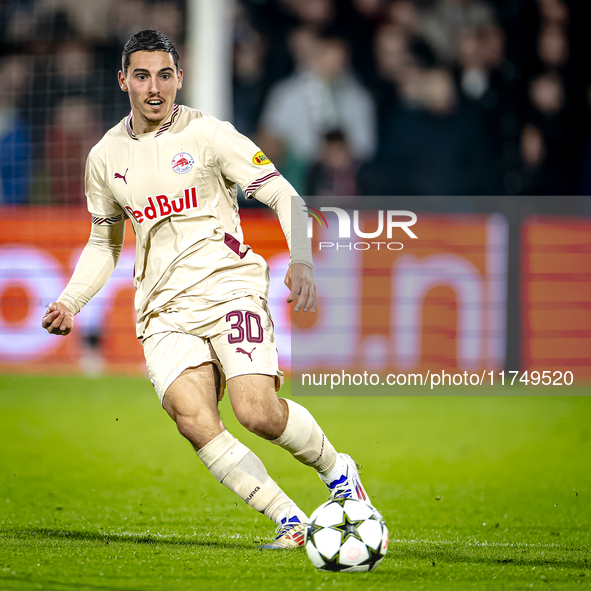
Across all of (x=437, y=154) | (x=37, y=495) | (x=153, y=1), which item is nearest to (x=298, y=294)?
(x=37, y=495)

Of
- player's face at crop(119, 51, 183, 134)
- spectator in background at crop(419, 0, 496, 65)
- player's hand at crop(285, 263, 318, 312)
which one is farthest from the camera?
spectator in background at crop(419, 0, 496, 65)

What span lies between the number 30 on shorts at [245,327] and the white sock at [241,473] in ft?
1.16

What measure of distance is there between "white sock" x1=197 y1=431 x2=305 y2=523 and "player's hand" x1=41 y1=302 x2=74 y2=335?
0.72m

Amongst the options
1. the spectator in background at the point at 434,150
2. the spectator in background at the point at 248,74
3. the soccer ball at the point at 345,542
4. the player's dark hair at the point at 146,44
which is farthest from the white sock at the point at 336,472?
the spectator in background at the point at 248,74

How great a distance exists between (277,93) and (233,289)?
20.0 ft

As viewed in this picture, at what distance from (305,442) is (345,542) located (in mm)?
539

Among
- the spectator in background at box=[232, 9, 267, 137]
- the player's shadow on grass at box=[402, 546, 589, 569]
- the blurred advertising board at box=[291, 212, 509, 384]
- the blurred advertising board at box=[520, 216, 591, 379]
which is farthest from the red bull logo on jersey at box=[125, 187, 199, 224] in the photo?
the spectator in background at box=[232, 9, 267, 137]

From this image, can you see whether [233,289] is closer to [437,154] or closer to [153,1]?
[437,154]

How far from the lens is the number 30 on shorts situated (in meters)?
3.53

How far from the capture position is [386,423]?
688 centimetres

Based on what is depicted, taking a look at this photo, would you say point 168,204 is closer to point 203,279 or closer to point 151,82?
point 203,279

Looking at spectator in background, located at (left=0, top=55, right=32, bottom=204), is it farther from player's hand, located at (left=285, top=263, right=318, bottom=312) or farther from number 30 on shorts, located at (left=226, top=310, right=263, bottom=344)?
player's hand, located at (left=285, top=263, right=318, bottom=312)

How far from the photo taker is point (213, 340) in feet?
11.8

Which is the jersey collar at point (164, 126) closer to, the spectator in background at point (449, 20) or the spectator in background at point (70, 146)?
the spectator in background at point (70, 146)
